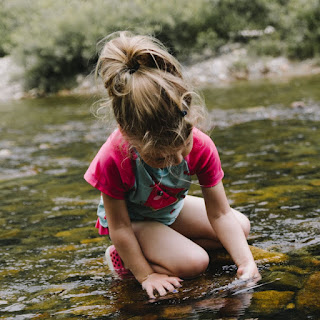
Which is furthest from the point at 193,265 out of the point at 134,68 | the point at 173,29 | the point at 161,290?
the point at 173,29

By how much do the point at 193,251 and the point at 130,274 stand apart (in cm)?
37

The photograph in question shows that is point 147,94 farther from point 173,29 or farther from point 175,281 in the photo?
point 173,29

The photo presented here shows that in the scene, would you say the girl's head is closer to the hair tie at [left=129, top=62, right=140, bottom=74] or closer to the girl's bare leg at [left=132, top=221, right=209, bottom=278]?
the hair tie at [left=129, top=62, right=140, bottom=74]

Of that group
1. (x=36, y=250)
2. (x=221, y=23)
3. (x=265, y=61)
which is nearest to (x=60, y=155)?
(x=36, y=250)

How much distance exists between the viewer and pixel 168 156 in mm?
1949

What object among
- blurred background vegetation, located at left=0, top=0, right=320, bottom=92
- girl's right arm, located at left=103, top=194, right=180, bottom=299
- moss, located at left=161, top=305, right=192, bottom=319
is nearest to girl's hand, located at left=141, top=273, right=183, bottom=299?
girl's right arm, located at left=103, top=194, right=180, bottom=299

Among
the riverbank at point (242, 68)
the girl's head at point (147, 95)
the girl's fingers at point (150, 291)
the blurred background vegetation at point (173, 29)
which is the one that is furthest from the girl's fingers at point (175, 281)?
the blurred background vegetation at point (173, 29)

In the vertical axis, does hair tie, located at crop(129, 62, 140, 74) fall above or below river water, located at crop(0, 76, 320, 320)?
above

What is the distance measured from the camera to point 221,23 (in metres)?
19.3

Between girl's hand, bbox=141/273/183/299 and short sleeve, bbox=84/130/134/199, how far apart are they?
0.41 meters

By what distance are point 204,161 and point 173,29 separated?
18623 millimetres

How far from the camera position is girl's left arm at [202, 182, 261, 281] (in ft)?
7.26

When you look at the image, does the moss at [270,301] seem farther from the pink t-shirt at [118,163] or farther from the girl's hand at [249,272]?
the pink t-shirt at [118,163]

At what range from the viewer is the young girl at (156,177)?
1.83 meters
